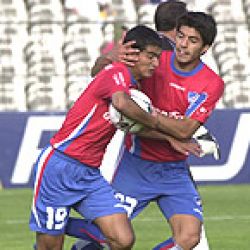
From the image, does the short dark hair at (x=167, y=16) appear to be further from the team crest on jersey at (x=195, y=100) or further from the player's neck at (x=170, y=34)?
the team crest on jersey at (x=195, y=100)

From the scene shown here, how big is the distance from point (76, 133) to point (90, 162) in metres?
0.23

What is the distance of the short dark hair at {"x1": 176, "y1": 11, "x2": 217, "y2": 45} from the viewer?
8.16 m

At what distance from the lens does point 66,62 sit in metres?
20.6

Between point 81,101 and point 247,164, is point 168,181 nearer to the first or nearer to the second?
point 81,101

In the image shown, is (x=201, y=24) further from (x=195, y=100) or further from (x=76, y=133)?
(x=76, y=133)

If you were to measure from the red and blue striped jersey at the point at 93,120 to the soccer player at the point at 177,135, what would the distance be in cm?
48

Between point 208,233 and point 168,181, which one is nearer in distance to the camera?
point 168,181

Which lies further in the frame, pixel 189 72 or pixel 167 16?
pixel 167 16

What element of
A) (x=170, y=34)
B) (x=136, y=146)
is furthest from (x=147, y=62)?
(x=170, y=34)

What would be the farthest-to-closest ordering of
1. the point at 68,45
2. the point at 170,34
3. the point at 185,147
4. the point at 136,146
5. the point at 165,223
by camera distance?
the point at 68,45, the point at 165,223, the point at 170,34, the point at 136,146, the point at 185,147

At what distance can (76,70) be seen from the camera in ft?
66.1

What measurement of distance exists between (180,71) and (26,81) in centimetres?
1077

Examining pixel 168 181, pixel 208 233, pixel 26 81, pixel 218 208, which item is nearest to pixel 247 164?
pixel 218 208

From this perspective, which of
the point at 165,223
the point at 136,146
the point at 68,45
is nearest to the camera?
the point at 136,146
